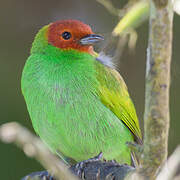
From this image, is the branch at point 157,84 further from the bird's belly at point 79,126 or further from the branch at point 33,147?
the bird's belly at point 79,126

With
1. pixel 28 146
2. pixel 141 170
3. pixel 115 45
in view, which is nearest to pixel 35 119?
pixel 115 45

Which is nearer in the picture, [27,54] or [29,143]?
[29,143]

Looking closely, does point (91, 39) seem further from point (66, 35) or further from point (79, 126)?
point (79, 126)

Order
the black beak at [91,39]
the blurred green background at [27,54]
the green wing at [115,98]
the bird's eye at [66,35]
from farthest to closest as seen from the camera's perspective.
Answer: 1. the blurred green background at [27,54]
2. the bird's eye at [66,35]
3. the black beak at [91,39]
4. the green wing at [115,98]

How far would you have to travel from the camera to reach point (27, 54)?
5.66 metres

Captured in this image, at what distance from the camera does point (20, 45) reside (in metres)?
5.66

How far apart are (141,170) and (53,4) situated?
434 centimetres

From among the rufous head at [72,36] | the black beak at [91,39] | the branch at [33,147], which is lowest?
the black beak at [91,39]

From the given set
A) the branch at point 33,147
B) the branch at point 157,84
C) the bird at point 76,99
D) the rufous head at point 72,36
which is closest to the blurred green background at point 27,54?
the rufous head at point 72,36

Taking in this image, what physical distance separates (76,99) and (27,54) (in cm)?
246

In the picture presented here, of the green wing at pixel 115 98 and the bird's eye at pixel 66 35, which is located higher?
the bird's eye at pixel 66 35

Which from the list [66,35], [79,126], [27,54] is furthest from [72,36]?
[27,54]

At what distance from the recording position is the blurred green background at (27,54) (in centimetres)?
511

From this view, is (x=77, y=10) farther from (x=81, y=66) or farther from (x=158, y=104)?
(x=158, y=104)
